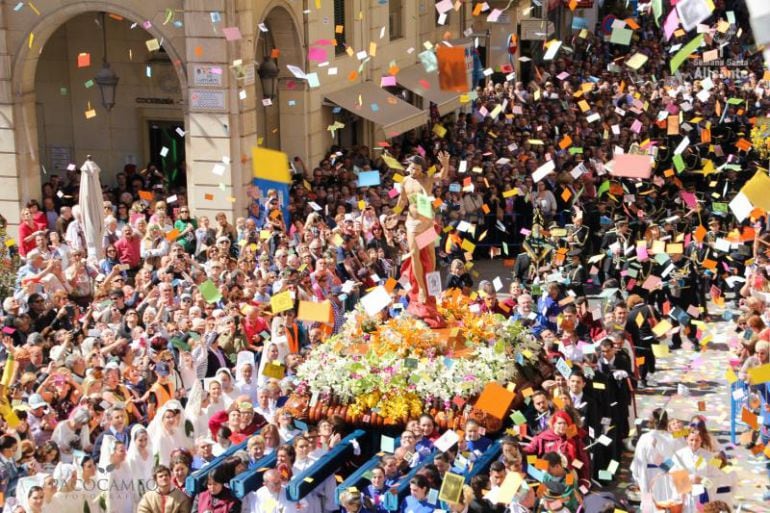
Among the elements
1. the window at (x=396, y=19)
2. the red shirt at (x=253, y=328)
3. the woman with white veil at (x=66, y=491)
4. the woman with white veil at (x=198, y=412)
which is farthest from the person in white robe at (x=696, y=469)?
the window at (x=396, y=19)

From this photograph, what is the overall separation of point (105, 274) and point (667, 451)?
28.6ft

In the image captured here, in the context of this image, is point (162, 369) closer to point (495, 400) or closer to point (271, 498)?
point (271, 498)

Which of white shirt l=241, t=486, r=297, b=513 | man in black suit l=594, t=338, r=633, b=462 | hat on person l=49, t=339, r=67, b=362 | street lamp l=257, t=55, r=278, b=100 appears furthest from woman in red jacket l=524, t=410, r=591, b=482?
street lamp l=257, t=55, r=278, b=100

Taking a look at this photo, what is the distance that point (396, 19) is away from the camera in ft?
103

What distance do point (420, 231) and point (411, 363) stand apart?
1.41 m

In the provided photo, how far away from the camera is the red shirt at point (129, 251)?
19094 mm

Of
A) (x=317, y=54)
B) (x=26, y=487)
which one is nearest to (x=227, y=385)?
(x=26, y=487)

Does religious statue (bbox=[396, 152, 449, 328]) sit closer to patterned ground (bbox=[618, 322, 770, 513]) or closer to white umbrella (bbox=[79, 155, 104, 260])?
patterned ground (bbox=[618, 322, 770, 513])

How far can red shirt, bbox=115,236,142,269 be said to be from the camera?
752 inches

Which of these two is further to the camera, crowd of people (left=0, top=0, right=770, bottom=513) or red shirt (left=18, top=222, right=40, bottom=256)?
red shirt (left=18, top=222, right=40, bottom=256)

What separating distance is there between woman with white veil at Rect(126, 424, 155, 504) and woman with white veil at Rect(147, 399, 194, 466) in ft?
0.75

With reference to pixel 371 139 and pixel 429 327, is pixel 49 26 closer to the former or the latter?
pixel 371 139

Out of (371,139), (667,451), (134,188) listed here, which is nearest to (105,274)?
(134,188)

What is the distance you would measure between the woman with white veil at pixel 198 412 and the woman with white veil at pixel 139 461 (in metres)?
0.97
